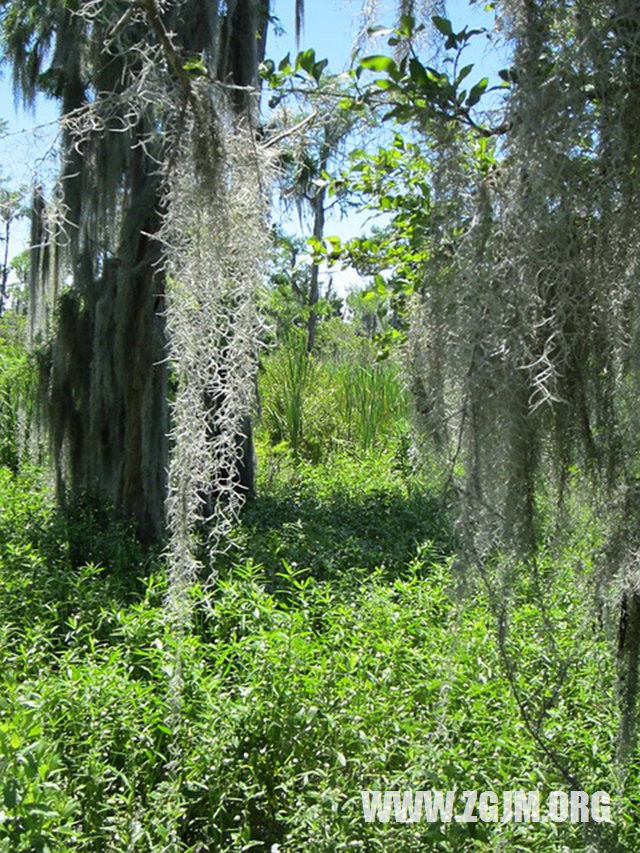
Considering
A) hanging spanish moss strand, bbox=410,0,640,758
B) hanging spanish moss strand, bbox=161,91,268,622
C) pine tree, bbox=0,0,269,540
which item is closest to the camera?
hanging spanish moss strand, bbox=410,0,640,758

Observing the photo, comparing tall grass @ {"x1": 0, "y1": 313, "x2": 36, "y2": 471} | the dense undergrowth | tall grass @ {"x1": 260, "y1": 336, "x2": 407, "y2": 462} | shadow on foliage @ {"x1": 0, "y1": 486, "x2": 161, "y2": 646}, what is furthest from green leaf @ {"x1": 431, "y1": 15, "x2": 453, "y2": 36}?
tall grass @ {"x1": 260, "y1": 336, "x2": 407, "y2": 462}

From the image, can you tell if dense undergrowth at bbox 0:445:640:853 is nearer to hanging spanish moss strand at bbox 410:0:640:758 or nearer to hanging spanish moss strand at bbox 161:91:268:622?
hanging spanish moss strand at bbox 410:0:640:758

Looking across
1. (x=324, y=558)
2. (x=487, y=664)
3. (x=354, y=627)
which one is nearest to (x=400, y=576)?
(x=324, y=558)

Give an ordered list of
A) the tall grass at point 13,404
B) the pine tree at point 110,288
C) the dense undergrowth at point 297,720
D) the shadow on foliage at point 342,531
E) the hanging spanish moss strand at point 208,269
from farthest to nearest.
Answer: the tall grass at point 13,404
the pine tree at point 110,288
the shadow on foliage at point 342,531
the dense undergrowth at point 297,720
the hanging spanish moss strand at point 208,269

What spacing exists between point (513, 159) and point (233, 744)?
1.73 m

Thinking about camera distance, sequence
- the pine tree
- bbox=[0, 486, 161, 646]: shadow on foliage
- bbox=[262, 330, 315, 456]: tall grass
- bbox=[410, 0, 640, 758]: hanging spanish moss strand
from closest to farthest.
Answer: bbox=[410, 0, 640, 758]: hanging spanish moss strand
bbox=[0, 486, 161, 646]: shadow on foliage
the pine tree
bbox=[262, 330, 315, 456]: tall grass

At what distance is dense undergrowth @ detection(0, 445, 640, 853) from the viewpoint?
75.8 inches

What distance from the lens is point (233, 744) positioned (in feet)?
7.44

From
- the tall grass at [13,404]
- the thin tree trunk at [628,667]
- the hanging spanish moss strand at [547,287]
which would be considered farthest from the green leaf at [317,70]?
the tall grass at [13,404]

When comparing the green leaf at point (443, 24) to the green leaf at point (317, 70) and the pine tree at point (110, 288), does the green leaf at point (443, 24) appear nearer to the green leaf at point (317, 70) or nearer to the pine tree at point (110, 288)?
the green leaf at point (317, 70)

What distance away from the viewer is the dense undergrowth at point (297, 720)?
1.93 m

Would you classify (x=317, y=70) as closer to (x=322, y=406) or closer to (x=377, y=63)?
(x=377, y=63)

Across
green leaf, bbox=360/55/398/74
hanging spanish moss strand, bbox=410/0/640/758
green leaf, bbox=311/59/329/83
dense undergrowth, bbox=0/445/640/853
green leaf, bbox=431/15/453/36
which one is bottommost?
dense undergrowth, bbox=0/445/640/853

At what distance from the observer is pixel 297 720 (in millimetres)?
2307
